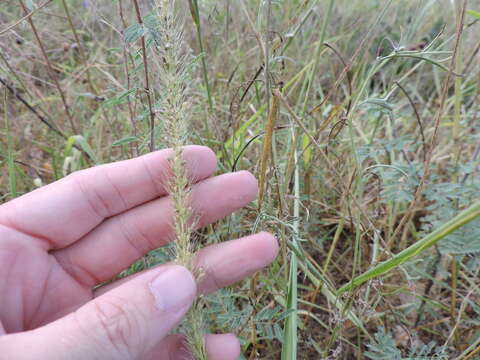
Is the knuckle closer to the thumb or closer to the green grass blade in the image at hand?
the thumb

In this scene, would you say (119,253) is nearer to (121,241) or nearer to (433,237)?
(121,241)

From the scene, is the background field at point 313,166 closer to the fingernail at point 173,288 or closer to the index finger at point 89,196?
the index finger at point 89,196

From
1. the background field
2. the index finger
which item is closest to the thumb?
the background field

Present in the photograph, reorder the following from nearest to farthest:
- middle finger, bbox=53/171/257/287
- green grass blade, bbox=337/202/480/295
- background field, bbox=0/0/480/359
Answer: green grass blade, bbox=337/202/480/295
background field, bbox=0/0/480/359
middle finger, bbox=53/171/257/287

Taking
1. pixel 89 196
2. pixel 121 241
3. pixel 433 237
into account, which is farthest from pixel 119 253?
pixel 433 237

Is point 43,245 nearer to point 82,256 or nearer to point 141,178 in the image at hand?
point 82,256

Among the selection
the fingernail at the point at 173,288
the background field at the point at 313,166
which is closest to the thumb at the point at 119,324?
the fingernail at the point at 173,288

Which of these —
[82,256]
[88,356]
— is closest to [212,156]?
[82,256]
